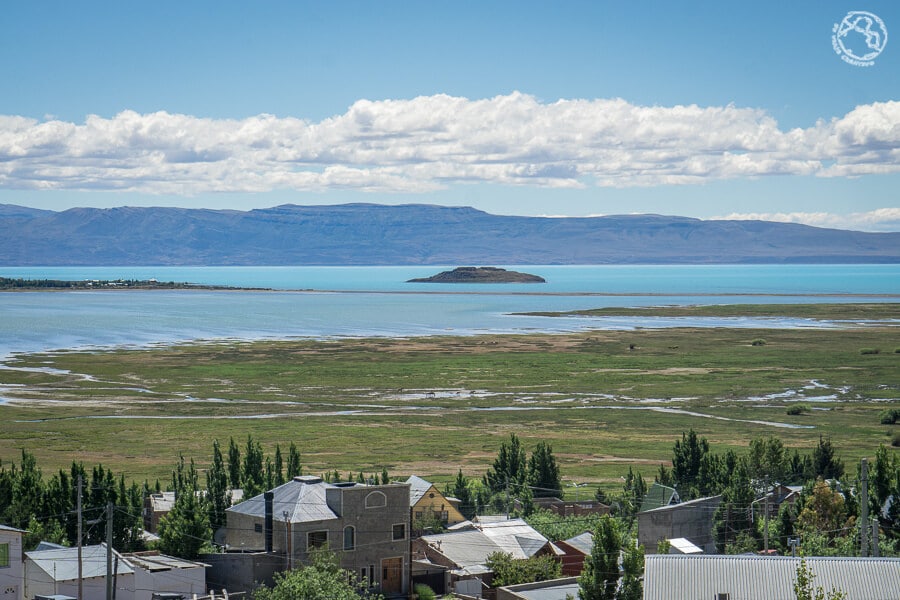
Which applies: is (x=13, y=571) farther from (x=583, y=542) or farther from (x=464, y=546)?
(x=583, y=542)

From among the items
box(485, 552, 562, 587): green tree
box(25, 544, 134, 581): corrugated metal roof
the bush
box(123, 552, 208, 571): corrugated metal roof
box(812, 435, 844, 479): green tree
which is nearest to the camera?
box(25, 544, 134, 581): corrugated metal roof

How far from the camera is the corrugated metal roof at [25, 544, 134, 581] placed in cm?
3950

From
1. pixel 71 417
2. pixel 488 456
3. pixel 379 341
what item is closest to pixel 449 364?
pixel 379 341

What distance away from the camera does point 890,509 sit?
156 feet

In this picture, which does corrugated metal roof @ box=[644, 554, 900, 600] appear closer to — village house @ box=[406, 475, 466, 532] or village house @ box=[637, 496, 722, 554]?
village house @ box=[637, 496, 722, 554]

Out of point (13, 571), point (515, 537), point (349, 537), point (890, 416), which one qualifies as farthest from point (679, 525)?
point (890, 416)

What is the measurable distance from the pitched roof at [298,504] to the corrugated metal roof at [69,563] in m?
5.34

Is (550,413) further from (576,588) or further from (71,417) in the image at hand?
(576,588)

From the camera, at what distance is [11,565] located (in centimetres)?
3797

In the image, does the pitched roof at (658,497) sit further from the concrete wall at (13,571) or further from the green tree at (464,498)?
the concrete wall at (13,571)

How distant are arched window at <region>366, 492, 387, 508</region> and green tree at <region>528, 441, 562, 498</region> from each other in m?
20.7

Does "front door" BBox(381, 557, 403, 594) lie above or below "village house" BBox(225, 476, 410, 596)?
below

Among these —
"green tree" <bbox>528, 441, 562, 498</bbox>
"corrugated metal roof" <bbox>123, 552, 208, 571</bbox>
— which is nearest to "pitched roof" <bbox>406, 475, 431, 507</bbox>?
"green tree" <bbox>528, 441, 562, 498</bbox>

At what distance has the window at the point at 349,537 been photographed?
1687 inches
